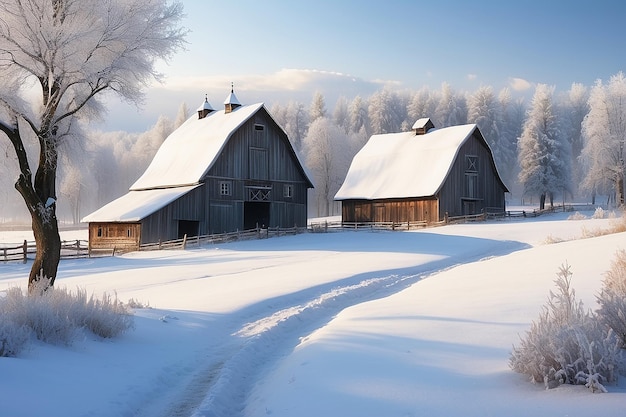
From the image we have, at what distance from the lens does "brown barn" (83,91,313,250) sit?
1410 inches

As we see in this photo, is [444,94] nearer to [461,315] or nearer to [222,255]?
[222,255]

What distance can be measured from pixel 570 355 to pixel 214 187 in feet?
111

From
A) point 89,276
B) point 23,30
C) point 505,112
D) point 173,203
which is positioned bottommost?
point 89,276

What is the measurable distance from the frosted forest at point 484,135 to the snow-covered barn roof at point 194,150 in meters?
14.3

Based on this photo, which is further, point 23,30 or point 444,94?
point 444,94

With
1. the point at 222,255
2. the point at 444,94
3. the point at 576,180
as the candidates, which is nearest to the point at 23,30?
the point at 222,255

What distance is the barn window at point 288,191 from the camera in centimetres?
4176

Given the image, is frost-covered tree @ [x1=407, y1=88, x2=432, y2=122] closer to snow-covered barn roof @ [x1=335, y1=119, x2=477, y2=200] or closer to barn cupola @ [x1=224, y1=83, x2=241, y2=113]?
snow-covered barn roof @ [x1=335, y1=119, x2=477, y2=200]

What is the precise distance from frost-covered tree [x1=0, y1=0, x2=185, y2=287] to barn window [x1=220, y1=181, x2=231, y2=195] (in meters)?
23.6

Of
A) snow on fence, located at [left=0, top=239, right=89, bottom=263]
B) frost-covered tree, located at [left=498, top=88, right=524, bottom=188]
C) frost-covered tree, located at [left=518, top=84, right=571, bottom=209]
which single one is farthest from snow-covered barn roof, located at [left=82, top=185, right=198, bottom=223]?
frost-covered tree, located at [left=498, top=88, right=524, bottom=188]

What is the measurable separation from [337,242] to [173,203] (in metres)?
11.0

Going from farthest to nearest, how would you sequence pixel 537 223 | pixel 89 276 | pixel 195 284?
pixel 537 223 < pixel 89 276 < pixel 195 284

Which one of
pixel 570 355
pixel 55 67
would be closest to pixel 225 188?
pixel 55 67

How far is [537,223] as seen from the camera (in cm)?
4003
